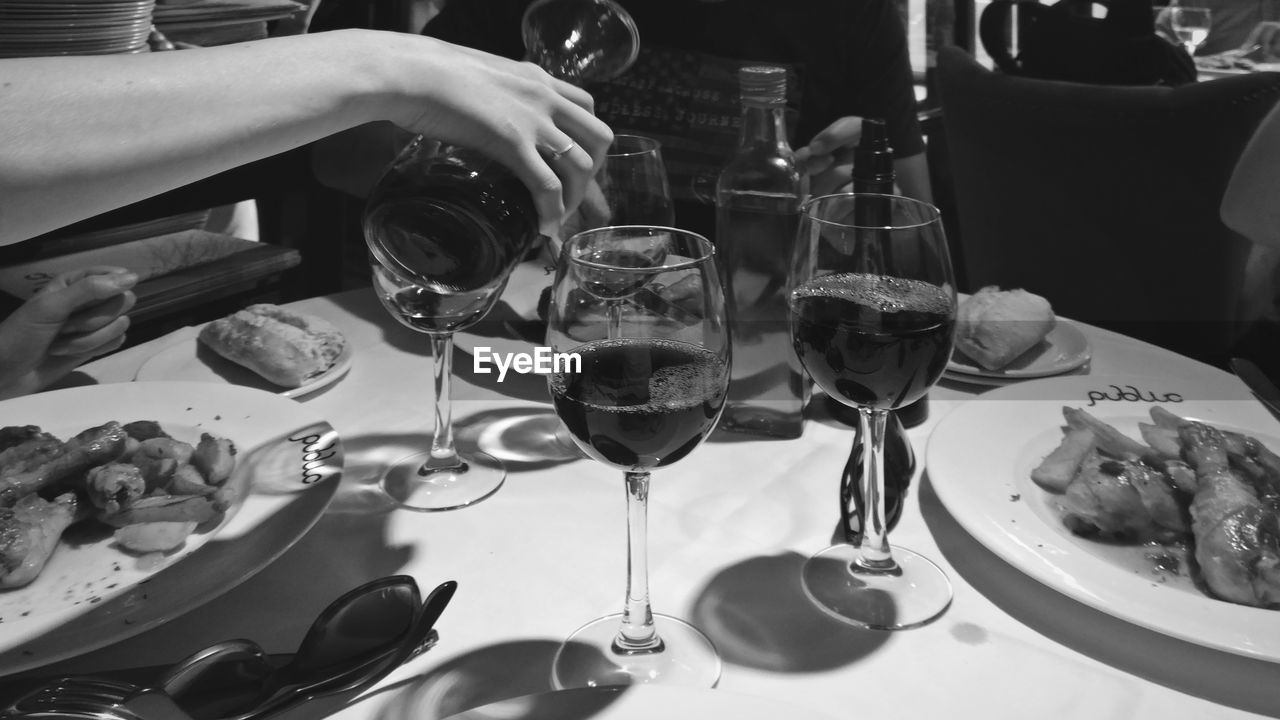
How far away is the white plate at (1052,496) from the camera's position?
60 centimetres

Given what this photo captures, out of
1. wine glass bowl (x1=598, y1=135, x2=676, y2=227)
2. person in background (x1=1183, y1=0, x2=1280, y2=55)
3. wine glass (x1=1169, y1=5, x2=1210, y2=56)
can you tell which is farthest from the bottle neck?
person in background (x1=1183, y1=0, x2=1280, y2=55)

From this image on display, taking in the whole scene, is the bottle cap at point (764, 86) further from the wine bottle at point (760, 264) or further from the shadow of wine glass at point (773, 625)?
the shadow of wine glass at point (773, 625)

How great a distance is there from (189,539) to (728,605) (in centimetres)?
40

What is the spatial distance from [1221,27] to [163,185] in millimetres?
4715

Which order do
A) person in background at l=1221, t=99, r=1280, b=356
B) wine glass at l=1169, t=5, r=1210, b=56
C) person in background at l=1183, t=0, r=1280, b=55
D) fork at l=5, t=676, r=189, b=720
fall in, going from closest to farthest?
fork at l=5, t=676, r=189, b=720
person in background at l=1221, t=99, r=1280, b=356
wine glass at l=1169, t=5, r=1210, b=56
person in background at l=1183, t=0, r=1280, b=55

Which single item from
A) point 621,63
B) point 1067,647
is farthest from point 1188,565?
point 621,63

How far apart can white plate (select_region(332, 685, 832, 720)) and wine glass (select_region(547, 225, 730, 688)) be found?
0.08 m

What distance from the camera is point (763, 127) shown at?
947mm

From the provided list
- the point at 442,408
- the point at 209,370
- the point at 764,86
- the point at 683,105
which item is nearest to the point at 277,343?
the point at 209,370

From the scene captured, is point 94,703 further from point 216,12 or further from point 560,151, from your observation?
point 216,12

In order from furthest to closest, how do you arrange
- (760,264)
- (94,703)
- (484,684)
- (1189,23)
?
(1189,23)
(760,264)
(484,684)
(94,703)

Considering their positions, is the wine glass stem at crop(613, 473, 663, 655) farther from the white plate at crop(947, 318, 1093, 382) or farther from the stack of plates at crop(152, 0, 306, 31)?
the stack of plates at crop(152, 0, 306, 31)

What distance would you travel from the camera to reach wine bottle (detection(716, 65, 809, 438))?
93 cm

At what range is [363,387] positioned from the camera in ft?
3.44
